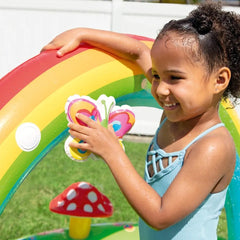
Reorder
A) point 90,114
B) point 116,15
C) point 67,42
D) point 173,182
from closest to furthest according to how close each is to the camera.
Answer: point 173,182 < point 90,114 < point 67,42 < point 116,15

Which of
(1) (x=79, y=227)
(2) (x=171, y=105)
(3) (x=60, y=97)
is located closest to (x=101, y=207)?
(1) (x=79, y=227)

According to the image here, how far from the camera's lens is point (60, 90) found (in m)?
1.91

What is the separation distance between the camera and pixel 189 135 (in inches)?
68.9

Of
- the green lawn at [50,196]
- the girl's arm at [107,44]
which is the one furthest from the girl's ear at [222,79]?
the green lawn at [50,196]

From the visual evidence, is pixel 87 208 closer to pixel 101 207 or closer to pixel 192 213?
pixel 101 207

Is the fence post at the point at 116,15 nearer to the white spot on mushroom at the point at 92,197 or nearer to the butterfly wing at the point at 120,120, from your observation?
the white spot on mushroom at the point at 92,197

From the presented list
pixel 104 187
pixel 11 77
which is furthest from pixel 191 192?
pixel 104 187

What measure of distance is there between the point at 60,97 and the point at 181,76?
0.53 meters

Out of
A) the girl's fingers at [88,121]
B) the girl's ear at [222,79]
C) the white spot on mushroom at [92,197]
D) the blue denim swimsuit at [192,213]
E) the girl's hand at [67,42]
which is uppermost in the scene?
the girl's hand at [67,42]

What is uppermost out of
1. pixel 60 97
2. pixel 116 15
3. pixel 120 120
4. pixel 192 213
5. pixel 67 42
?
pixel 116 15

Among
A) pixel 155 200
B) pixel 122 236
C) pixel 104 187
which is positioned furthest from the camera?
pixel 104 187

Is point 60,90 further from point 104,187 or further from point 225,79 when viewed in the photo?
point 104,187

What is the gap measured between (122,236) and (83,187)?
1.49ft

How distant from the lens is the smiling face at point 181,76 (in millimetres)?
1583
